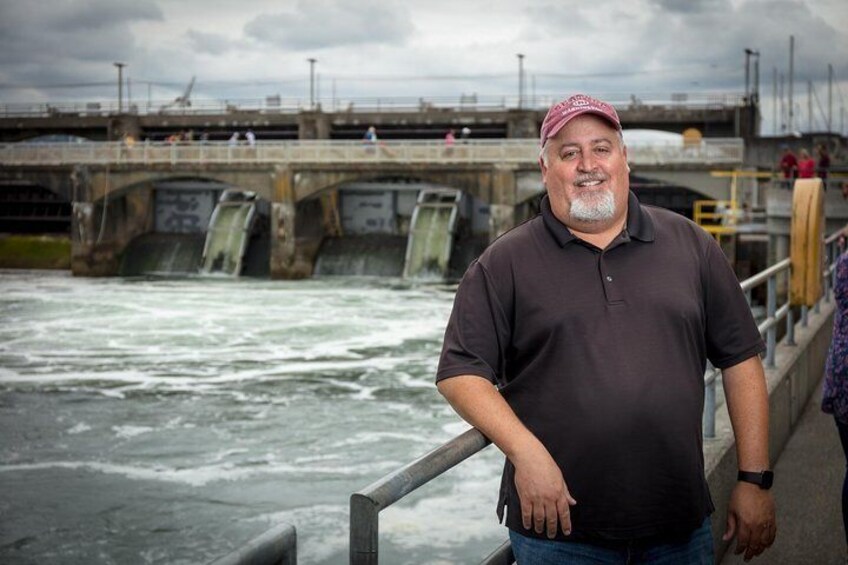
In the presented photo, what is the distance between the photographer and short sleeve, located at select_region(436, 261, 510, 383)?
8.71ft

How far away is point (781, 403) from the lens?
6.89m

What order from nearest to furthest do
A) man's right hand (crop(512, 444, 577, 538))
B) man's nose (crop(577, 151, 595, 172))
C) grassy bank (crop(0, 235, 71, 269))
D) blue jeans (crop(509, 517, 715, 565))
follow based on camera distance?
man's right hand (crop(512, 444, 577, 538))
blue jeans (crop(509, 517, 715, 565))
man's nose (crop(577, 151, 595, 172))
grassy bank (crop(0, 235, 71, 269))

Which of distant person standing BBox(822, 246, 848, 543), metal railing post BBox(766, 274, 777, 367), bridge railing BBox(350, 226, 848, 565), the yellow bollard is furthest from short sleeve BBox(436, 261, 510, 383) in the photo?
the yellow bollard

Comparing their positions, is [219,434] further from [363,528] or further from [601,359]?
[363,528]

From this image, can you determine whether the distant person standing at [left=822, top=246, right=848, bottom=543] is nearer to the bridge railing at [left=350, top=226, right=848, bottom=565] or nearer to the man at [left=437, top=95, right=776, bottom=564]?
the man at [left=437, top=95, right=776, bottom=564]

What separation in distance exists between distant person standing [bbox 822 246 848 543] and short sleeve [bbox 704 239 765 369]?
1.33 m

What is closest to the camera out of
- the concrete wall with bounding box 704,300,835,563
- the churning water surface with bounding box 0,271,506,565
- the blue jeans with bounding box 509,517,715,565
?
the blue jeans with bounding box 509,517,715,565

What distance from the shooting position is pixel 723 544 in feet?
15.6

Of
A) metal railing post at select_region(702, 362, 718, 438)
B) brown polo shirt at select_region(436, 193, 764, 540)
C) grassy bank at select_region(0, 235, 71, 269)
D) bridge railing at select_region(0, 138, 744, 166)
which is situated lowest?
grassy bank at select_region(0, 235, 71, 269)

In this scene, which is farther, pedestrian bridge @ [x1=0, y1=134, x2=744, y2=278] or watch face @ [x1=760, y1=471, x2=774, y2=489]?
pedestrian bridge @ [x1=0, y1=134, x2=744, y2=278]

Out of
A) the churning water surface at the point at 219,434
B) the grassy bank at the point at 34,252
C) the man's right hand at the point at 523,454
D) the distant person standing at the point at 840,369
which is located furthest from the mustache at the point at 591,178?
the grassy bank at the point at 34,252

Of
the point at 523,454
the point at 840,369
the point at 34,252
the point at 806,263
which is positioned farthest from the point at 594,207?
the point at 34,252

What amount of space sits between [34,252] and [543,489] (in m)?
42.7

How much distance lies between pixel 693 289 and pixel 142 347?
70.2 ft
